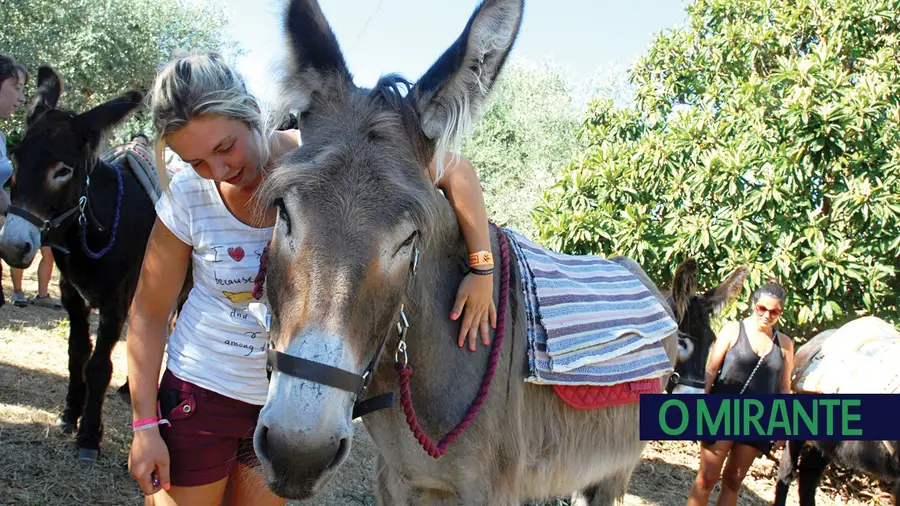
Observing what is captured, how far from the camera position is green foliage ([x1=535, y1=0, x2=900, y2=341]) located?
18.0 ft

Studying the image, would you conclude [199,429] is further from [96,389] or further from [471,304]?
[96,389]

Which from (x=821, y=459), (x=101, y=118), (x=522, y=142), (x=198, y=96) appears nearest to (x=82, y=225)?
(x=101, y=118)

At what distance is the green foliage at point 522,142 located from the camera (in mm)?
14023

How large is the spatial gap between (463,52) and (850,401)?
2.32 m

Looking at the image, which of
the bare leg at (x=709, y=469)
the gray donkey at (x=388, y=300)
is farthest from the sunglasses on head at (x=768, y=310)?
the gray donkey at (x=388, y=300)

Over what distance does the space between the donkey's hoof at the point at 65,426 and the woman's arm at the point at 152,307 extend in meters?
3.15

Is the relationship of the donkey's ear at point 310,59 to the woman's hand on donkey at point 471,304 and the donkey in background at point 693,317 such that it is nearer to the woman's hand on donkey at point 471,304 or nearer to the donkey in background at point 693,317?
the woman's hand on donkey at point 471,304

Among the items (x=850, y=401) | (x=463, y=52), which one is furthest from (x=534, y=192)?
(x=463, y=52)

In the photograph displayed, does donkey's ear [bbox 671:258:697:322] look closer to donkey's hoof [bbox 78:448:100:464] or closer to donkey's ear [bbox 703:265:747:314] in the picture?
donkey's ear [bbox 703:265:747:314]

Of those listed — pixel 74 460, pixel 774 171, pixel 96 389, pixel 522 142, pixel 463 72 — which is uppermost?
pixel 522 142

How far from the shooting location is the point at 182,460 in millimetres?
1907

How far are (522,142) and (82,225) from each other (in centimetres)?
1304

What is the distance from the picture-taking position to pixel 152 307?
1.93 m

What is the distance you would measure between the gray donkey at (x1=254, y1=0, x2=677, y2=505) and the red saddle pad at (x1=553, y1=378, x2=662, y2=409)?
6 centimetres
